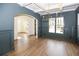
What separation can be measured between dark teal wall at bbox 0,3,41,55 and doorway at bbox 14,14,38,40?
4.6 inches

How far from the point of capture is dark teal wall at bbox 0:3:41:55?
2141 millimetres

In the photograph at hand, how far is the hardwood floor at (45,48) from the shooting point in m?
2.19

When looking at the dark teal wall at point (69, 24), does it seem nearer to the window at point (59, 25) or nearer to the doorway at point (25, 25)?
the window at point (59, 25)

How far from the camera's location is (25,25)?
2473mm

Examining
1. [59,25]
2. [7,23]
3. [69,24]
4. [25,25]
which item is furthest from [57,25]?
[7,23]

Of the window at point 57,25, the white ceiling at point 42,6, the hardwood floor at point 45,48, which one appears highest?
the white ceiling at point 42,6

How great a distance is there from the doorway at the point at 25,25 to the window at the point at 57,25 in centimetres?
37

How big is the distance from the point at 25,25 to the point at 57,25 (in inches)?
31.6

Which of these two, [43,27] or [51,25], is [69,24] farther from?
[43,27]

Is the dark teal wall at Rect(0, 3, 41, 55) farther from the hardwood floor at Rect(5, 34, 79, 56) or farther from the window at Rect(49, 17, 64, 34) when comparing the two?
the window at Rect(49, 17, 64, 34)

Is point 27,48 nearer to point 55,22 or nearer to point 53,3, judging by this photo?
point 55,22

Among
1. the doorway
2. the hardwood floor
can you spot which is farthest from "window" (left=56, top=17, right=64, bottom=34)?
the doorway

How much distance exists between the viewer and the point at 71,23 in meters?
2.17

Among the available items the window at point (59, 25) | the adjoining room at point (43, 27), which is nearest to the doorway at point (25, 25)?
the adjoining room at point (43, 27)
